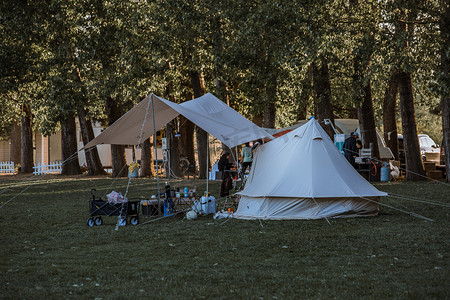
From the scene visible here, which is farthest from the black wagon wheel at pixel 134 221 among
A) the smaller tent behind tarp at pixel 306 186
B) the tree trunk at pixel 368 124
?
the tree trunk at pixel 368 124

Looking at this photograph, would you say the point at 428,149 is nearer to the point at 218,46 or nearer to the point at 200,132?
the point at 200,132

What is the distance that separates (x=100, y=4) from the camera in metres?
28.7

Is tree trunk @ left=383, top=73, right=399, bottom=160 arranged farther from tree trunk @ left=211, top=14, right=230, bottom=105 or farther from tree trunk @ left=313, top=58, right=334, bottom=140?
tree trunk @ left=211, top=14, right=230, bottom=105

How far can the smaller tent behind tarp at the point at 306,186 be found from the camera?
42.2 ft

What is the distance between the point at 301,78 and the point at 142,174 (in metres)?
11.1

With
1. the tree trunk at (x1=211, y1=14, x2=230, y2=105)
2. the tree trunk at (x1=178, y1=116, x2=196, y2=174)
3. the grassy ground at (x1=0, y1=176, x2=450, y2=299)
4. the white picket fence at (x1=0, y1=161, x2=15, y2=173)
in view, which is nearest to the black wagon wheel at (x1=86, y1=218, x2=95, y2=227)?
the grassy ground at (x1=0, y1=176, x2=450, y2=299)

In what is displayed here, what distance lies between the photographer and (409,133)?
2441 centimetres

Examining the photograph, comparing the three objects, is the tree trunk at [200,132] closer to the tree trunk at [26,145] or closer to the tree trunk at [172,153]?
the tree trunk at [172,153]

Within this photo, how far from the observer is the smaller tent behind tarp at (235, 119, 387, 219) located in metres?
12.9

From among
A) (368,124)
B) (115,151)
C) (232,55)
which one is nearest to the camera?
(232,55)

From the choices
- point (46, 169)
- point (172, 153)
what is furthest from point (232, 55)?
point (46, 169)

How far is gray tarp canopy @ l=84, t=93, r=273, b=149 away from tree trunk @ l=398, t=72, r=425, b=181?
1119cm

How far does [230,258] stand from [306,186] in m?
4.88

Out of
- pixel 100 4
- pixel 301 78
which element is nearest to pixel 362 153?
pixel 301 78
